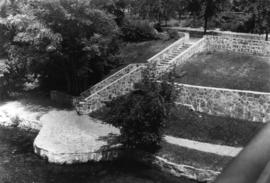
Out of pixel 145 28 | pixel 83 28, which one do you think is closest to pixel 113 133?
pixel 83 28

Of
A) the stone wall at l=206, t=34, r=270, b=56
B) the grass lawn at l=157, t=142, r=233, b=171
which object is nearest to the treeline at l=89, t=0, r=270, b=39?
the stone wall at l=206, t=34, r=270, b=56

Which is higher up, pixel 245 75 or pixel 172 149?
pixel 245 75

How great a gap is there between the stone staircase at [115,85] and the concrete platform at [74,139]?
1014 millimetres

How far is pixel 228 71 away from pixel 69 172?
12.9m

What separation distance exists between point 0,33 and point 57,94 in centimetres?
836

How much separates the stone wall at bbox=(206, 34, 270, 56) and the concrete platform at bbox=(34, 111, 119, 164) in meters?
12.1

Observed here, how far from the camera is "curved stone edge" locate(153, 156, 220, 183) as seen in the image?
16797 millimetres

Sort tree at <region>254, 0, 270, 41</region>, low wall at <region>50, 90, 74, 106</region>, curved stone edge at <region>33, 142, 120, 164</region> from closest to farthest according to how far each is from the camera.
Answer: curved stone edge at <region>33, 142, 120, 164</region> < low wall at <region>50, 90, 74, 106</region> < tree at <region>254, 0, 270, 41</region>

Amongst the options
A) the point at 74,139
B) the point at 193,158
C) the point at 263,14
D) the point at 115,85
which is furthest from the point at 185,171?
the point at 263,14

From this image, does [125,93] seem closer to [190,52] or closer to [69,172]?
[190,52]

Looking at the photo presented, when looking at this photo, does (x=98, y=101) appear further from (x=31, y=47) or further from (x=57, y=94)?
(x=31, y=47)

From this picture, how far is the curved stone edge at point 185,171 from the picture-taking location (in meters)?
16.8

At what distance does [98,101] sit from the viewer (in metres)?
24.5

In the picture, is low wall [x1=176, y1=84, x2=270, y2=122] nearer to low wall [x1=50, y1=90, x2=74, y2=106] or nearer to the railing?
the railing
